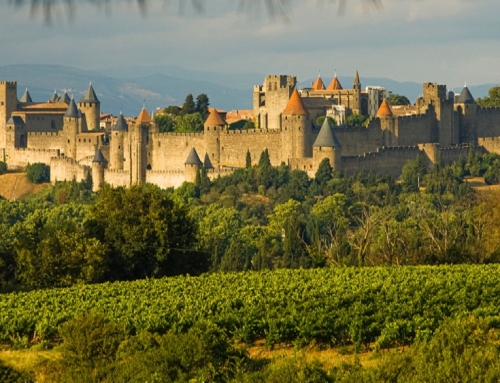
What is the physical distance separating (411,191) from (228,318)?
3699cm

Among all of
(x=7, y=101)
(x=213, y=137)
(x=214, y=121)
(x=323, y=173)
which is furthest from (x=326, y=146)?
(x=7, y=101)

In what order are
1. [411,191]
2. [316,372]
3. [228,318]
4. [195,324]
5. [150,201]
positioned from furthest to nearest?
[411,191], [150,201], [228,318], [195,324], [316,372]

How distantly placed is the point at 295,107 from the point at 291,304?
35.9 m

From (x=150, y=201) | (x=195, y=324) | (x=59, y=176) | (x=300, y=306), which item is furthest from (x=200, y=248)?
(x=59, y=176)

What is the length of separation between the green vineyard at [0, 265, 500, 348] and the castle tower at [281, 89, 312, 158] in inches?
1123

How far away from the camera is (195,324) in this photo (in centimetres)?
2492

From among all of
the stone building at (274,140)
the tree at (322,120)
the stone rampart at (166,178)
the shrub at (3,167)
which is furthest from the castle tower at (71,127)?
the tree at (322,120)

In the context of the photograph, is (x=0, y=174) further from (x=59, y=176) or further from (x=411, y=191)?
(x=411, y=191)

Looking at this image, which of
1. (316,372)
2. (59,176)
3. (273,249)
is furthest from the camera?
(59,176)

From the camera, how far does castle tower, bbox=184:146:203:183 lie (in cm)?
6351

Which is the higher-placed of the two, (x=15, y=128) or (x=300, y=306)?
(x=15, y=128)

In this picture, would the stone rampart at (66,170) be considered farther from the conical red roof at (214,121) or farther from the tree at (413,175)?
the tree at (413,175)

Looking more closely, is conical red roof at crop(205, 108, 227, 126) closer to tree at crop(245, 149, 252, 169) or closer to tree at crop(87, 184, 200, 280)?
tree at crop(245, 149, 252, 169)

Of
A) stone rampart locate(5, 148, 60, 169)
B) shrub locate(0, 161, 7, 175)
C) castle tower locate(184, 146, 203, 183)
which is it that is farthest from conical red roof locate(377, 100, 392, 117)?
shrub locate(0, 161, 7, 175)
